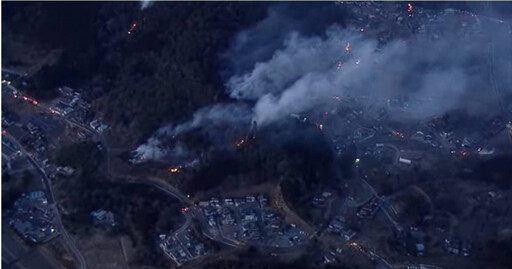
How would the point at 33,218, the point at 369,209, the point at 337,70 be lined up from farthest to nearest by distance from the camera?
the point at 337,70, the point at 369,209, the point at 33,218

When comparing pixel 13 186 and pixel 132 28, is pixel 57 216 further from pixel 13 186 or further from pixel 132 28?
pixel 132 28

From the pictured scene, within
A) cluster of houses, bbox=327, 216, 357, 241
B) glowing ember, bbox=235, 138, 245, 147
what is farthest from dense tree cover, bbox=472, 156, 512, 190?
glowing ember, bbox=235, 138, 245, 147

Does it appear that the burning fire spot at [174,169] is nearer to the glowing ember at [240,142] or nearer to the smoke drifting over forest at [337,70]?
the smoke drifting over forest at [337,70]

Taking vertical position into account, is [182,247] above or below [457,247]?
above

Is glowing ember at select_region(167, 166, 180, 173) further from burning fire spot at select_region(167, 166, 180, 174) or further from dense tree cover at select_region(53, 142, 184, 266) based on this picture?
dense tree cover at select_region(53, 142, 184, 266)

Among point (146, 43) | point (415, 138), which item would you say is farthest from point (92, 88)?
point (415, 138)

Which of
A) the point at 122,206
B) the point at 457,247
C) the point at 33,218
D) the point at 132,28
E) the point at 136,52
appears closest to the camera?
the point at 457,247

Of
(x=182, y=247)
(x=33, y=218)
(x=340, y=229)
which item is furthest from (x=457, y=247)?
(x=33, y=218)
